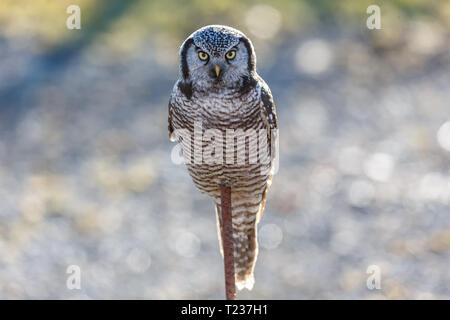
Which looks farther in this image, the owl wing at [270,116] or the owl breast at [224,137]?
the owl wing at [270,116]

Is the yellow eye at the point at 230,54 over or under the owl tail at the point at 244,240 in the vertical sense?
over

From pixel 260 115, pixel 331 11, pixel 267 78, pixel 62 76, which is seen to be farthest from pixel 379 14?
pixel 260 115

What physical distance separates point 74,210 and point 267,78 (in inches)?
161

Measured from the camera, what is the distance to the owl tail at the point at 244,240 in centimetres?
449

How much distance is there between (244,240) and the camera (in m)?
4.69

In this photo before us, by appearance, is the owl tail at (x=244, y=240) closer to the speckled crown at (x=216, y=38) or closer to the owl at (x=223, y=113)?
the owl at (x=223, y=113)

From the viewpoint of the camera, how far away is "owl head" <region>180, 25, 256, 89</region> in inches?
133

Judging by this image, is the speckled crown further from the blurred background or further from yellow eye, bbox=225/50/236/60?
the blurred background

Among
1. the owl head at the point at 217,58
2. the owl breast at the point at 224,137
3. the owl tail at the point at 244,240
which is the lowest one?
the owl tail at the point at 244,240

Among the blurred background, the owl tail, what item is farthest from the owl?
the blurred background

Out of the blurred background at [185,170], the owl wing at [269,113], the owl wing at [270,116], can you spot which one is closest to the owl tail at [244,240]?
the owl wing at [270,116]

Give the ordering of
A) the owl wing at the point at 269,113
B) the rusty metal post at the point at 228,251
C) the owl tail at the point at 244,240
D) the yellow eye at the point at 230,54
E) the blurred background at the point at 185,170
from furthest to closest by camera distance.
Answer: the blurred background at the point at 185,170 → the owl tail at the point at 244,240 → the owl wing at the point at 269,113 → the yellow eye at the point at 230,54 → the rusty metal post at the point at 228,251

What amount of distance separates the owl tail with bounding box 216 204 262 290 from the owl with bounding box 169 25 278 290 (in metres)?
0.28

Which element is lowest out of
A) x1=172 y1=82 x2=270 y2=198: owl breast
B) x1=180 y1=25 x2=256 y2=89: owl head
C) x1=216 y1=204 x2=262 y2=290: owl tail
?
x1=216 y1=204 x2=262 y2=290: owl tail
